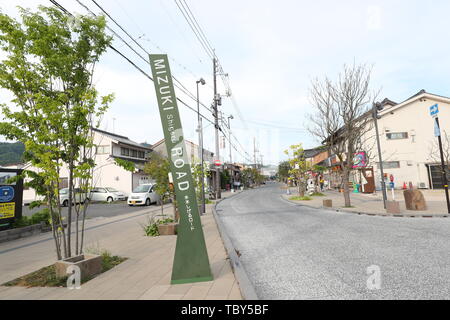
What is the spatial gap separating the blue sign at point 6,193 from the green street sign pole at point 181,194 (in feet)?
26.2

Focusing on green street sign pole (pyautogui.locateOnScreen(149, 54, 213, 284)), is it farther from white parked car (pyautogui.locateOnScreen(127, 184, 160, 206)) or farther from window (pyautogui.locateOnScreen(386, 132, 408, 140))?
window (pyautogui.locateOnScreen(386, 132, 408, 140))

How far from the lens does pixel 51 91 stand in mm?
4273

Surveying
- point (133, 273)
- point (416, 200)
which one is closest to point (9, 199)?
point (133, 273)

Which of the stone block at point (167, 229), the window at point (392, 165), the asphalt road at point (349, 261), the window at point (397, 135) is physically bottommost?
the asphalt road at point (349, 261)

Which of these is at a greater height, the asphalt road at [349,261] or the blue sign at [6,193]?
the blue sign at [6,193]

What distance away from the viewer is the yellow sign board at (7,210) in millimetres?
8093

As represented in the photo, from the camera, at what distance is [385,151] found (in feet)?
82.3

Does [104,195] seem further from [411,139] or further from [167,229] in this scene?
[411,139]

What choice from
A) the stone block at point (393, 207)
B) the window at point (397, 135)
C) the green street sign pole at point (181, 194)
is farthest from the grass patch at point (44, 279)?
the window at point (397, 135)

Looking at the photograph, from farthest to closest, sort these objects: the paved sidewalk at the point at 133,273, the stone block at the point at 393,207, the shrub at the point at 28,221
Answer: the stone block at the point at 393,207, the shrub at the point at 28,221, the paved sidewalk at the point at 133,273

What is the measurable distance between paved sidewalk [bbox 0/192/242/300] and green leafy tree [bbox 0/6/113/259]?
3.87ft

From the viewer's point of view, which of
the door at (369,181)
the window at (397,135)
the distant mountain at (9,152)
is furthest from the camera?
the distant mountain at (9,152)

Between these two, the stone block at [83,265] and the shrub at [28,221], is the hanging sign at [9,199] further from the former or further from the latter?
the stone block at [83,265]
